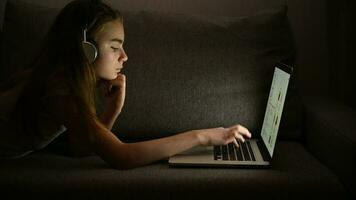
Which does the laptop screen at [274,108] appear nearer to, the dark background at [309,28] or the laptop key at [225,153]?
the laptop key at [225,153]

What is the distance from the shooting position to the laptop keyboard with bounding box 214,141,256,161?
144 centimetres

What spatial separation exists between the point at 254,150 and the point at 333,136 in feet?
0.77

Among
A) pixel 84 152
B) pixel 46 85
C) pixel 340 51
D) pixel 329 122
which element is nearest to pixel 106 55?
pixel 46 85

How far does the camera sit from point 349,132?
136cm

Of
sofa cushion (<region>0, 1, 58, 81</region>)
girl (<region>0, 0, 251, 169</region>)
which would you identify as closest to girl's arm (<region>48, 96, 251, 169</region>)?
girl (<region>0, 0, 251, 169</region>)

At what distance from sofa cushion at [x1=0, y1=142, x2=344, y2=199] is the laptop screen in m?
0.11

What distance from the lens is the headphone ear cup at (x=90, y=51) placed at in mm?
1396

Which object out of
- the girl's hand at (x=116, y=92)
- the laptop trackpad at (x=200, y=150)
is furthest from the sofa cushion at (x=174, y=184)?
the girl's hand at (x=116, y=92)

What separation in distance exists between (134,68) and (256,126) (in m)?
0.45

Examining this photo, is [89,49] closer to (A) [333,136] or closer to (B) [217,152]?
(B) [217,152]

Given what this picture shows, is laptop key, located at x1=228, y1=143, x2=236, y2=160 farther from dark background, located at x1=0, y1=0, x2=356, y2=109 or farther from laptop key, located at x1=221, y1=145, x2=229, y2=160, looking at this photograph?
dark background, located at x1=0, y1=0, x2=356, y2=109

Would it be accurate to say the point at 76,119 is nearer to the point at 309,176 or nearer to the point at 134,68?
the point at 134,68

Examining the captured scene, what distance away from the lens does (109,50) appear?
1.47 metres

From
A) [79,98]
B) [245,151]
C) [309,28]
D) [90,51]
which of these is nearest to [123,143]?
[79,98]
